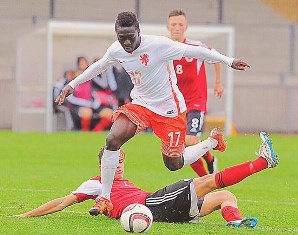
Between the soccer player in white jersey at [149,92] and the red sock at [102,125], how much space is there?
55.7 feet

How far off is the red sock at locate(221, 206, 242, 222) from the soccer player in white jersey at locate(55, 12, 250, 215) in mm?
1191

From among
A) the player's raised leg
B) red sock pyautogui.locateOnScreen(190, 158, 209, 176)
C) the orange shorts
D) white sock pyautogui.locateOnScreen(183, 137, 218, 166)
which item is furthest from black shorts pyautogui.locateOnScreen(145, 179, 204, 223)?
red sock pyautogui.locateOnScreen(190, 158, 209, 176)

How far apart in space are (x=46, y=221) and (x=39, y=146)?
499 inches

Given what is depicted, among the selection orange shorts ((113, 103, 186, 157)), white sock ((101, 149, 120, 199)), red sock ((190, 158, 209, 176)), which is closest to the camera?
white sock ((101, 149, 120, 199))

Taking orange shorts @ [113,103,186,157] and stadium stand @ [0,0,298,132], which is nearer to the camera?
orange shorts @ [113,103,186,157]

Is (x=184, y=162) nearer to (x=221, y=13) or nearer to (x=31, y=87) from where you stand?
(x=31, y=87)

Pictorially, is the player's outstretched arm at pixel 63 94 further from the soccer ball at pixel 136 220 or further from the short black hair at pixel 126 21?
the soccer ball at pixel 136 220

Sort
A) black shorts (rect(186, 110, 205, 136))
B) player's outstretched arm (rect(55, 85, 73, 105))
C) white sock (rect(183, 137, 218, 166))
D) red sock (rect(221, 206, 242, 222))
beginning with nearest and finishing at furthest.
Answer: red sock (rect(221, 206, 242, 222))
player's outstretched arm (rect(55, 85, 73, 105))
white sock (rect(183, 137, 218, 166))
black shorts (rect(186, 110, 205, 136))

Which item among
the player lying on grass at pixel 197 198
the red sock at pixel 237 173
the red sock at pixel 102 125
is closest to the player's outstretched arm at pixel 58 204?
the player lying on grass at pixel 197 198

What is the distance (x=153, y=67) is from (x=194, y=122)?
3.48 metres

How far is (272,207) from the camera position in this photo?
442 inches

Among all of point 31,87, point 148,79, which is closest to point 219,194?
point 148,79

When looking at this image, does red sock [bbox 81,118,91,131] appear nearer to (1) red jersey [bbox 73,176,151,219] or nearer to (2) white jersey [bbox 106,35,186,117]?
(2) white jersey [bbox 106,35,186,117]

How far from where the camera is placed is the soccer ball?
805 centimetres
